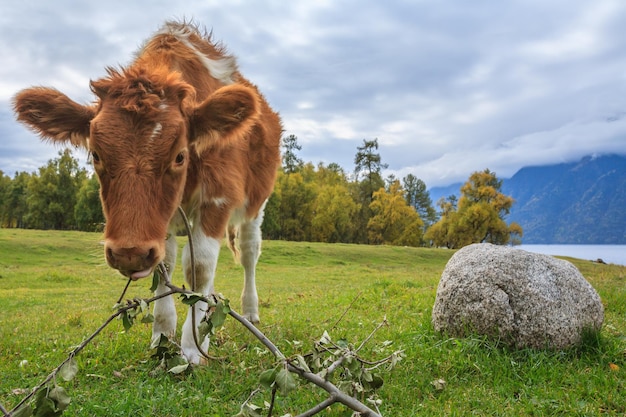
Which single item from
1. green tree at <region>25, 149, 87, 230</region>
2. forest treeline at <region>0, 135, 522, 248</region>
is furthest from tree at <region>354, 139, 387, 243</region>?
green tree at <region>25, 149, 87, 230</region>

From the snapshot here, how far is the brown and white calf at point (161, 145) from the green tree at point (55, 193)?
6487 cm

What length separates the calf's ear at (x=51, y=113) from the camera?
412cm

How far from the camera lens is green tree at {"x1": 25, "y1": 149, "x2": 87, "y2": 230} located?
63.6 meters

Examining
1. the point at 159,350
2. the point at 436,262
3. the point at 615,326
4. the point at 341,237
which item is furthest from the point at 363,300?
the point at 341,237

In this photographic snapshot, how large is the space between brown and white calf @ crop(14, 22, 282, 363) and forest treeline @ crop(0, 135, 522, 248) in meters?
48.7

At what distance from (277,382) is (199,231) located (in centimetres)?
304

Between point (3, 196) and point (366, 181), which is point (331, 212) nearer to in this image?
point (366, 181)

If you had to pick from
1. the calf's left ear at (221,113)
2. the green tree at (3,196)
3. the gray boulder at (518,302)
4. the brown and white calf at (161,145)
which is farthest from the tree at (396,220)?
the green tree at (3,196)

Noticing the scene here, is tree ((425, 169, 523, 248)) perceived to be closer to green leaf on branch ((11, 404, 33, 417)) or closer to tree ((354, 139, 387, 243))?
tree ((354, 139, 387, 243))

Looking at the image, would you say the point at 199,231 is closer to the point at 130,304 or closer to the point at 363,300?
the point at 130,304

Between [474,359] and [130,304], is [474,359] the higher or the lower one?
the lower one

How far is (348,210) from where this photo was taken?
6012 centimetres

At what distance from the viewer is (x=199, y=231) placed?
478 centimetres

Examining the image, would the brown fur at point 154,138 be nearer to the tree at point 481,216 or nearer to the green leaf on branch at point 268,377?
the green leaf on branch at point 268,377
